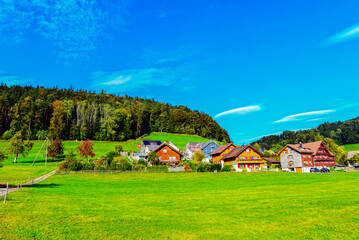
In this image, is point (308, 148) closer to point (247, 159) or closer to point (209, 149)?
point (247, 159)

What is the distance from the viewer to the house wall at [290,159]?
72.6 m

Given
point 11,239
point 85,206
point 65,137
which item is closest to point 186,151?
point 65,137

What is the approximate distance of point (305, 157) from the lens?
72750 mm

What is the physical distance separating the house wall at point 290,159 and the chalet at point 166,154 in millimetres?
37903

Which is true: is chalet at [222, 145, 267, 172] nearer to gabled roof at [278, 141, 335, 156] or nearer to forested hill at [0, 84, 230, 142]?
gabled roof at [278, 141, 335, 156]

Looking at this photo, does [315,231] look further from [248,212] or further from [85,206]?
[85,206]

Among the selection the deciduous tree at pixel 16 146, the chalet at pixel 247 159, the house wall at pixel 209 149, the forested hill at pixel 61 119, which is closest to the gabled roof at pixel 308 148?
the chalet at pixel 247 159

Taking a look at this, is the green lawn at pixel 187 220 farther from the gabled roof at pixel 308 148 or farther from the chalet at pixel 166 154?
the gabled roof at pixel 308 148

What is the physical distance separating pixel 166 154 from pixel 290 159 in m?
43.1

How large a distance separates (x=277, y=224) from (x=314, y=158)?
2897 inches

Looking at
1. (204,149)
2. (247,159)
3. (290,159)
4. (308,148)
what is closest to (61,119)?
Answer: (204,149)

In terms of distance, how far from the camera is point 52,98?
140000 millimetres

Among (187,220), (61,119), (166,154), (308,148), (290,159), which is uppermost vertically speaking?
(61,119)

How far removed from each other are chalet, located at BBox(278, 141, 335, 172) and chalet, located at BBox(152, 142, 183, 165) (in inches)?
1502
